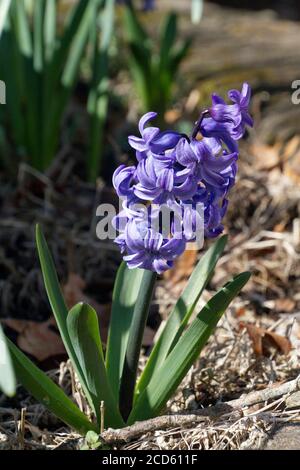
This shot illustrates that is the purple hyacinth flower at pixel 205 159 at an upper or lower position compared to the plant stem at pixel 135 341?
upper

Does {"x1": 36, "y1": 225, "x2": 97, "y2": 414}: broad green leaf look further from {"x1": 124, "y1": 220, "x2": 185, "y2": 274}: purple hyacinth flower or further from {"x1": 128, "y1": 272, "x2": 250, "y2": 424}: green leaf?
{"x1": 124, "y1": 220, "x2": 185, "y2": 274}: purple hyacinth flower

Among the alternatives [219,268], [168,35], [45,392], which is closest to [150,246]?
[45,392]

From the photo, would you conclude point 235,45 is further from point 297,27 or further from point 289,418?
point 289,418

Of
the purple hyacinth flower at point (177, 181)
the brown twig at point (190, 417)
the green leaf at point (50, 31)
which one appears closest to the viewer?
the purple hyacinth flower at point (177, 181)

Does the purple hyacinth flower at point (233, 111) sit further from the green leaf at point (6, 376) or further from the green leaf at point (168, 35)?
the green leaf at point (168, 35)

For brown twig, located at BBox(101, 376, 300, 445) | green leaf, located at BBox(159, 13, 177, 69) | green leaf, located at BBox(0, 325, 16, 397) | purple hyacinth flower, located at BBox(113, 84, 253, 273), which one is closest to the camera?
green leaf, located at BBox(0, 325, 16, 397)

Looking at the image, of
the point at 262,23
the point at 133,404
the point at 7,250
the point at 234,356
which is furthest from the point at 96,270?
the point at 262,23

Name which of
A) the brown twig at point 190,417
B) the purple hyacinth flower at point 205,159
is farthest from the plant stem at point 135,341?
the purple hyacinth flower at point 205,159

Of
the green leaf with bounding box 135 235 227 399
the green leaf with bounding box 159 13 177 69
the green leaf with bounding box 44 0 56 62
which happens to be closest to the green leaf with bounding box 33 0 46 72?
the green leaf with bounding box 44 0 56 62
